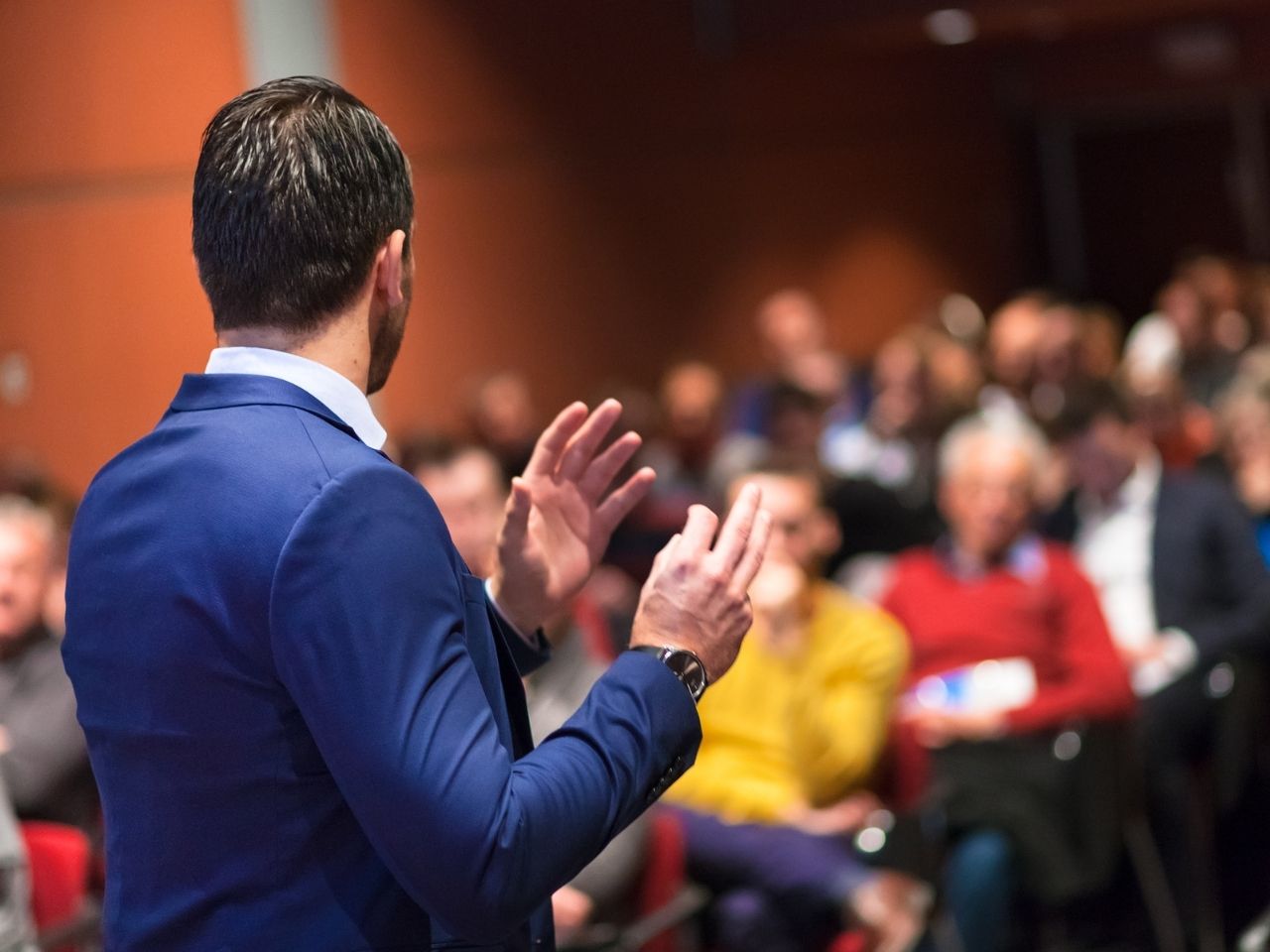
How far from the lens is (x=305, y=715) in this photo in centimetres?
108

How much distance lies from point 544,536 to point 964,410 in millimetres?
4756

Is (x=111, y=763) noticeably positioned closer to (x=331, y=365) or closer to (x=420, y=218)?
(x=331, y=365)

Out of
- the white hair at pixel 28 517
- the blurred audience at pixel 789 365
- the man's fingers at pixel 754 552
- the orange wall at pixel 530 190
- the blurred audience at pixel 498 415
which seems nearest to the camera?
the man's fingers at pixel 754 552

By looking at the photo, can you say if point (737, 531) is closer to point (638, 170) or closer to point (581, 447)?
point (581, 447)

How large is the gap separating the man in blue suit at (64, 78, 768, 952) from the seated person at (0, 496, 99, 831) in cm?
199

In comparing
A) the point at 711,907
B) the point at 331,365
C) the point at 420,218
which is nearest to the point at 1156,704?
the point at 711,907

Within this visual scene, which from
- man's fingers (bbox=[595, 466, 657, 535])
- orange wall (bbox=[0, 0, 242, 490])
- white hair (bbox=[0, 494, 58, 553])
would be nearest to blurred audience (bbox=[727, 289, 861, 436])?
orange wall (bbox=[0, 0, 242, 490])

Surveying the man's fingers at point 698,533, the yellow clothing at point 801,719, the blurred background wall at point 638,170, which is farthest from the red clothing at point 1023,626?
the man's fingers at point 698,533

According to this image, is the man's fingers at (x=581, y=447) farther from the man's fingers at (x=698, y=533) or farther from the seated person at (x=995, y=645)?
the seated person at (x=995, y=645)

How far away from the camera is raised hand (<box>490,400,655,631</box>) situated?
1.51 metres

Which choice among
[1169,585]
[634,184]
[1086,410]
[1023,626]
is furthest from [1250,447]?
[634,184]

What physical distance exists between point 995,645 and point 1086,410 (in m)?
1.69

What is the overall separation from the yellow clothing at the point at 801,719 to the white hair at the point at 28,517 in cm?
142

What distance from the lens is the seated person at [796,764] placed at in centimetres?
312
